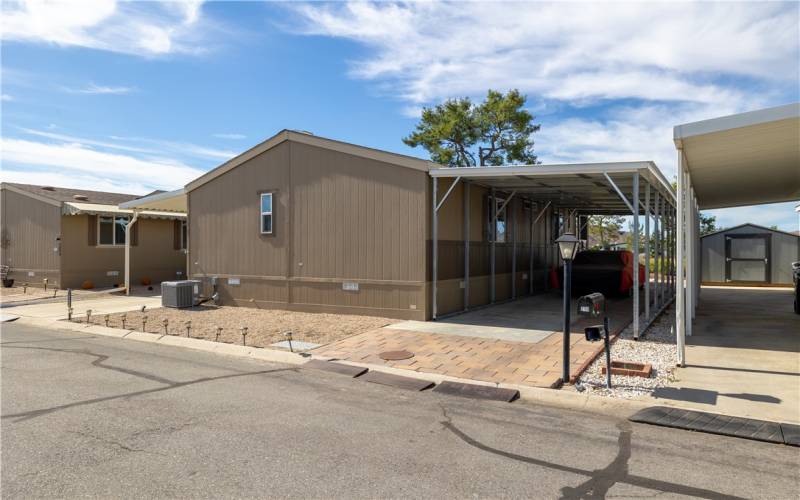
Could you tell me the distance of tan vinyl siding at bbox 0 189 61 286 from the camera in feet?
62.9

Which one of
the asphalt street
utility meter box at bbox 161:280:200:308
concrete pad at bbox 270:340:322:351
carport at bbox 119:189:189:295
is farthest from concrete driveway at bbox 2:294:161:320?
the asphalt street

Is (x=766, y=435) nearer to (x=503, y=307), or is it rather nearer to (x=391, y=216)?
(x=391, y=216)

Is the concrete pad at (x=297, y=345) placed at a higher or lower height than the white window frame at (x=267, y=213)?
lower

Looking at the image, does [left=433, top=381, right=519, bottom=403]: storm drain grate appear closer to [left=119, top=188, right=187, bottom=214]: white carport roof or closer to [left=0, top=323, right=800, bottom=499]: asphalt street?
[left=0, top=323, right=800, bottom=499]: asphalt street

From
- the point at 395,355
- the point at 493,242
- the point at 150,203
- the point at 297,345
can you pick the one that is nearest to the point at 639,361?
the point at 395,355

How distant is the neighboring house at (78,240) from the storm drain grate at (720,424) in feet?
62.8

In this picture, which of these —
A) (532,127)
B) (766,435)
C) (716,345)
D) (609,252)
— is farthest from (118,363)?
(532,127)

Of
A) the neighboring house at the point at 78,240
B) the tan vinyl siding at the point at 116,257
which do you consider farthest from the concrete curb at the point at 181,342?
the neighboring house at the point at 78,240

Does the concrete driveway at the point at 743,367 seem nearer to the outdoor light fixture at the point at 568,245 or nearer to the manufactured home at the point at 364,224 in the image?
the outdoor light fixture at the point at 568,245

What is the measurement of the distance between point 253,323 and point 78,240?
471 inches

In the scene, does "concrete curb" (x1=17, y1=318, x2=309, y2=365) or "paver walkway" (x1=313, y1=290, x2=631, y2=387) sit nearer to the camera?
"paver walkway" (x1=313, y1=290, x2=631, y2=387)

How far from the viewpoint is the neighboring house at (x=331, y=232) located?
11500 millimetres

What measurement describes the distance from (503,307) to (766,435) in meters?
9.05

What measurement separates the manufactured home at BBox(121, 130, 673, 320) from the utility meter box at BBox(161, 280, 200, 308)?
2.45 ft
